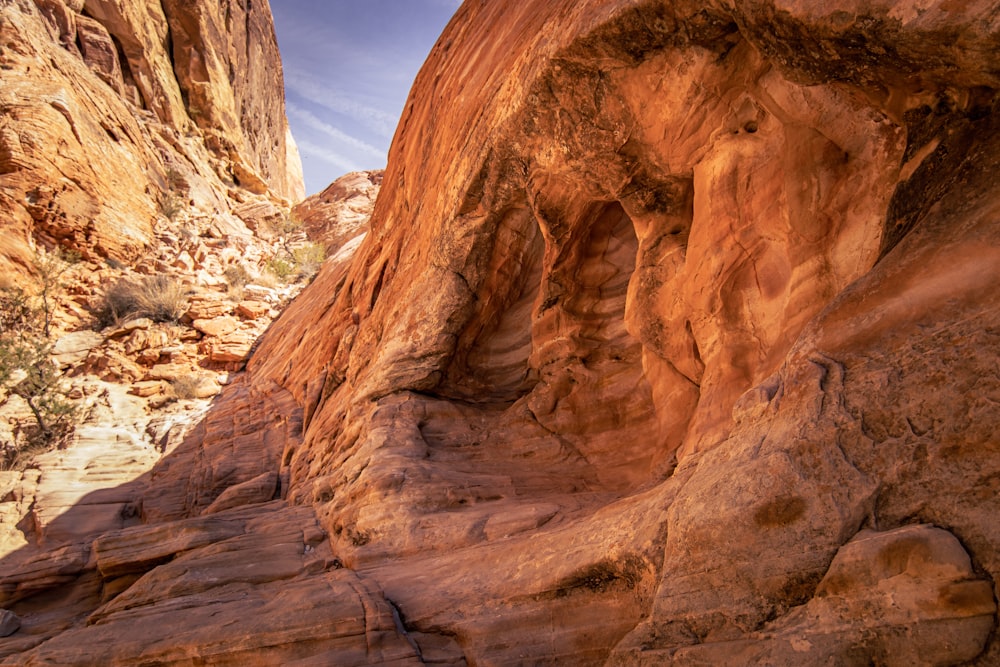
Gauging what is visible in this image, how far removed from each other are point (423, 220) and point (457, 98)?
1.61m

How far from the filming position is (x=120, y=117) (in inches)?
828

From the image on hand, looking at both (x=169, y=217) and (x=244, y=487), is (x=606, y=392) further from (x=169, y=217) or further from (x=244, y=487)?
(x=169, y=217)

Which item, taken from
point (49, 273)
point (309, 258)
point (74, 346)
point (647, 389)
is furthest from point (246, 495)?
point (309, 258)

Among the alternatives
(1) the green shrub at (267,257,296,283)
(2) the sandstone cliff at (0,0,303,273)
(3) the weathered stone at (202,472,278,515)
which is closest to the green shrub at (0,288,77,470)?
(2) the sandstone cliff at (0,0,303,273)

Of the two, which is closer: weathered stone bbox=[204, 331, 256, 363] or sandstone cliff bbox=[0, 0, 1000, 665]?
sandstone cliff bbox=[0, 0, 1000, 665]

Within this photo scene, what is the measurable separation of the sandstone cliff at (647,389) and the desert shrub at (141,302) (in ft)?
28.9

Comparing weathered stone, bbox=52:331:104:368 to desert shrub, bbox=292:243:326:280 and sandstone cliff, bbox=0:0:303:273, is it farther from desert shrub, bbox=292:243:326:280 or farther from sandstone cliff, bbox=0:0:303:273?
desert shrub, bbox=292:243:326:280

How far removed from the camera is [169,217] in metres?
21.2

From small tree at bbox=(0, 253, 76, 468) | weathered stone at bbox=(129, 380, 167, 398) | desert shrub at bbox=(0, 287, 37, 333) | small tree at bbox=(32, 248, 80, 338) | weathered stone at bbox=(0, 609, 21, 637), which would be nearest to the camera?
weathered stone at bbox=(0, 609, 21, 637)

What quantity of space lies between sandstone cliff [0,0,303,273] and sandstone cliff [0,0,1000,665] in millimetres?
12857

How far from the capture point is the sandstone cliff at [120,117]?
659 inches

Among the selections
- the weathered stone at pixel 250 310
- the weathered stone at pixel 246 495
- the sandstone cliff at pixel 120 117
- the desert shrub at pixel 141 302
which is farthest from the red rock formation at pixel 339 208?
the weathered stone at pixel 246 495

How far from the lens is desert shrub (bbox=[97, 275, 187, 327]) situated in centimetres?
1600

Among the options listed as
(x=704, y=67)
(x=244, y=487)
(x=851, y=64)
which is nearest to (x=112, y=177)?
(x=244, y=487)
